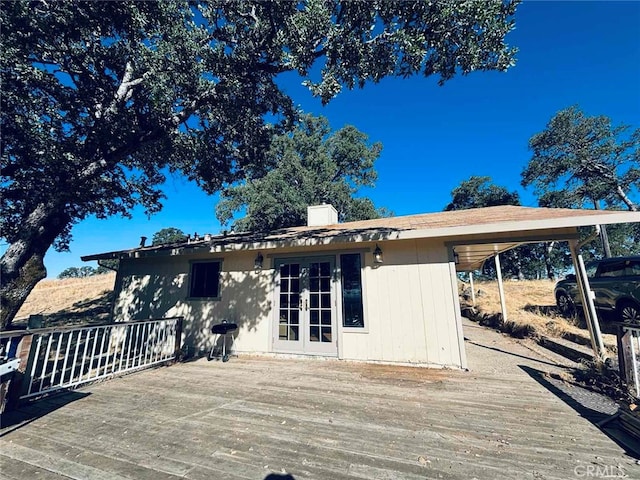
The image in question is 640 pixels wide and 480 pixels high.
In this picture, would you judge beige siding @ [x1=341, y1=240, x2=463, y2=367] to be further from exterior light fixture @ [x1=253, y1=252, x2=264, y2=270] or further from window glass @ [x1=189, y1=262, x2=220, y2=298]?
window glass @ [x1=189, y1=262, x2=220, y2=298]

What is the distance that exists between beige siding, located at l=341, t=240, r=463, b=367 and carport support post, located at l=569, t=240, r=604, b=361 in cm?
208

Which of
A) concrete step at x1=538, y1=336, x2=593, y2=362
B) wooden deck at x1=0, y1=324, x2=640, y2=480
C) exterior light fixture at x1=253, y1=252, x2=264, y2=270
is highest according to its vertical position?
exterior light fixture at x1=253, y1=252, x2=264, y2=270

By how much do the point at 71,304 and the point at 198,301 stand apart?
11.0 metres

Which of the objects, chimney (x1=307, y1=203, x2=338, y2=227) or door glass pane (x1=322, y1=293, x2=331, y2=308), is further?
chimney (x1=307, y1=203, x2=338, y2=227)

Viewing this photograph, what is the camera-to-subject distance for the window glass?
6.32m

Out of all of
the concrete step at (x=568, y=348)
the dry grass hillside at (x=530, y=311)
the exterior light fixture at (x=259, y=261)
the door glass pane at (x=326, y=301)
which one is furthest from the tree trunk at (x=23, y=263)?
the dry grass hillside at (x=530, y=311)

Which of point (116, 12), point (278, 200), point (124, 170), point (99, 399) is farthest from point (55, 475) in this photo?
point (278, 200)

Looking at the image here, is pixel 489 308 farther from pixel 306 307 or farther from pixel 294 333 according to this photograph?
pixel 294 333

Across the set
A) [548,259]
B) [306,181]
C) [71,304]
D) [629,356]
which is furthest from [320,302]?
[548,259]

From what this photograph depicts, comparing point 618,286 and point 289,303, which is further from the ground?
point 618,286

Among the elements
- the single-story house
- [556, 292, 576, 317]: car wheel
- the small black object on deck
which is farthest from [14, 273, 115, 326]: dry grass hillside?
[556, 292, 576, 317]: car wheel

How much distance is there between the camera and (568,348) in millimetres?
5215

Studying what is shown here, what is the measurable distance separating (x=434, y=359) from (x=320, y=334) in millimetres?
2098

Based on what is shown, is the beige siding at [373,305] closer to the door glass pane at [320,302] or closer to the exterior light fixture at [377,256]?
the exterior light fixture at [377,256]
